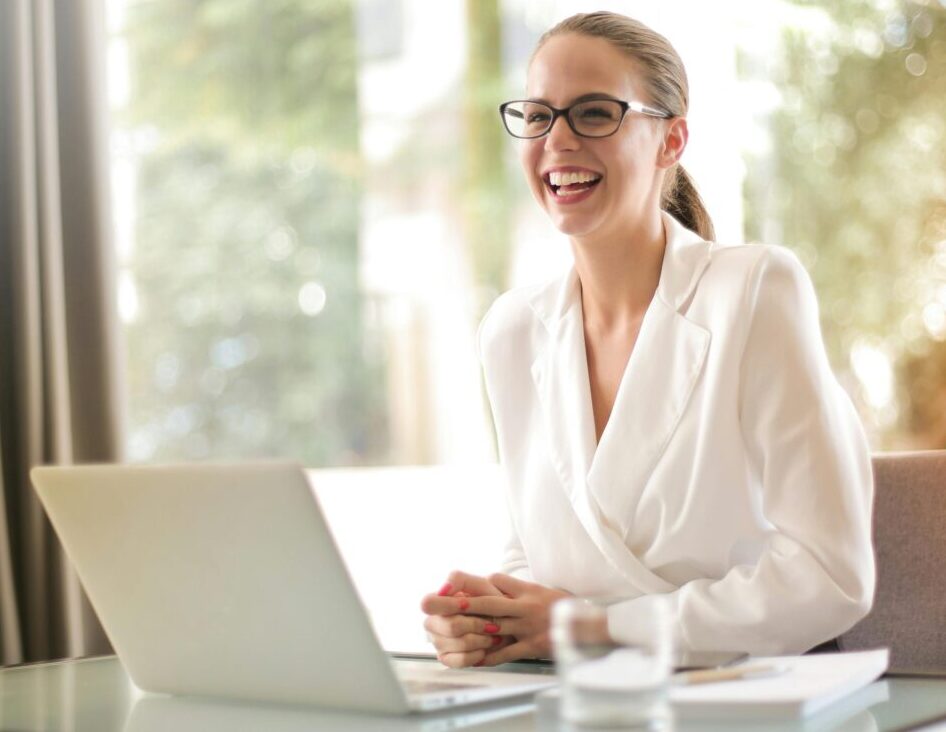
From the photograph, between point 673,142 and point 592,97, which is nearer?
point 592,97

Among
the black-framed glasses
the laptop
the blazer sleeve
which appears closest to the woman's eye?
the black-framed glasses

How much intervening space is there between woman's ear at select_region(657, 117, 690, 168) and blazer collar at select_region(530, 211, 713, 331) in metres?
0.07

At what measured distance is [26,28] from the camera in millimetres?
2596

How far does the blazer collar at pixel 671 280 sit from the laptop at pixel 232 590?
610 millimetres

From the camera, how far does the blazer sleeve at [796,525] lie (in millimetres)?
1418

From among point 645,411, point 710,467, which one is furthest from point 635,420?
point 710,467

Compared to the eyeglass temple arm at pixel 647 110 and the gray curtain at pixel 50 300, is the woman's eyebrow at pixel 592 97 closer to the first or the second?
the eyeglass temple arm at pixel 647 110

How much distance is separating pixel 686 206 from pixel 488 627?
0.80 meters

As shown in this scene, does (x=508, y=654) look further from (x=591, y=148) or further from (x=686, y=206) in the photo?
(x=686, y=206)

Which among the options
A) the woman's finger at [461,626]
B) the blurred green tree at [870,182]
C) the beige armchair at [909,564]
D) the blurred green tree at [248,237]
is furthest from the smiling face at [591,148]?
the blurred green tree at [248,237]

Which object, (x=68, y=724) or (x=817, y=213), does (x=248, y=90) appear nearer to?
(x=817, y=213)

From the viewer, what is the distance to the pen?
1074mm

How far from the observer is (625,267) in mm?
1785

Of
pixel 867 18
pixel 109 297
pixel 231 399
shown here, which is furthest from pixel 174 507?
pixel 867 18
